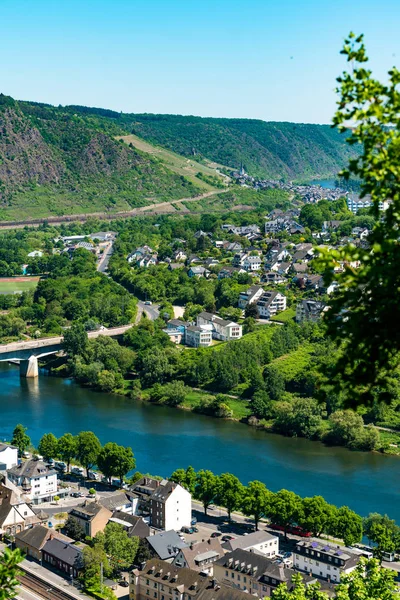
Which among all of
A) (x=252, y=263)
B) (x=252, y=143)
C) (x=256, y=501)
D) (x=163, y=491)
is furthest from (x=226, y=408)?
(x=252, y=143)

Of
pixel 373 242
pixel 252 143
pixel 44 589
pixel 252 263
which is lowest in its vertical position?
pixel 44 589

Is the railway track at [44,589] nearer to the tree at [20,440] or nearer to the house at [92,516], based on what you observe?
the house at [92,516]

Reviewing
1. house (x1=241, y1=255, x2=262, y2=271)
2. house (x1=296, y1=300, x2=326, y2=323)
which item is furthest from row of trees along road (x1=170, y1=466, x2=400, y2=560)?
house (x1=241, y1=255, x2=262, y2=271)

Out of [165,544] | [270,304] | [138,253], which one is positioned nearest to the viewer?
[165,544]

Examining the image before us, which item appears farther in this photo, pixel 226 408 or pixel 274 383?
pixel 274 383

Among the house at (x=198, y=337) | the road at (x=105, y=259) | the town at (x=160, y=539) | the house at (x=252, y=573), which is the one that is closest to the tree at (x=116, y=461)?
the town at (x=160, y=539)

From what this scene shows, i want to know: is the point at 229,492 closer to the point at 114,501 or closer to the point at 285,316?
the point at 114,501

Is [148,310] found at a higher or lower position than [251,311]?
lower
